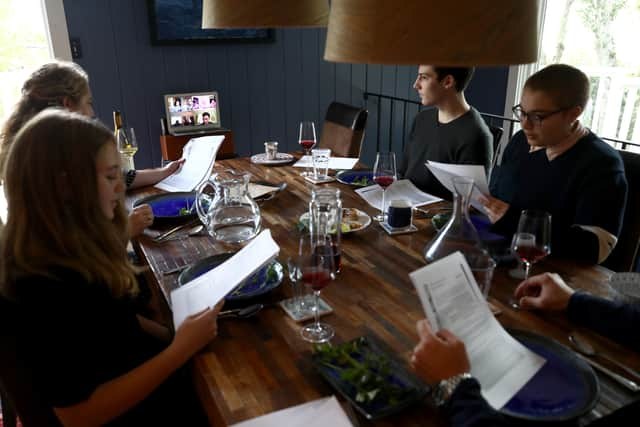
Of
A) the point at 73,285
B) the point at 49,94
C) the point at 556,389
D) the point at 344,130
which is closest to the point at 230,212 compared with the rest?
the point at 73,285

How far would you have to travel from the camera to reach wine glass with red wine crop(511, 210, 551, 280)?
122 cm

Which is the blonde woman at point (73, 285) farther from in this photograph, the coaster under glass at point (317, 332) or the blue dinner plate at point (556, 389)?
the blue dinner plate at point (556, 389)

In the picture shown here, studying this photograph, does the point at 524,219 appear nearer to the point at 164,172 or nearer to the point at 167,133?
the point at 164,172

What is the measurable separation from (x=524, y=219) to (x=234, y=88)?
307 centimetres

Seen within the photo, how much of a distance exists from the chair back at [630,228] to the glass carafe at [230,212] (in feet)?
3.94

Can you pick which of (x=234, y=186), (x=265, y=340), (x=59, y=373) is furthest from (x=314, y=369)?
(x=234, y=186)

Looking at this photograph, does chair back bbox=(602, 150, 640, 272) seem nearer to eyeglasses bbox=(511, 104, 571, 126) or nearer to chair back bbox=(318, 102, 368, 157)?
eyeglasses bbox=(511, 104, 571, 126)

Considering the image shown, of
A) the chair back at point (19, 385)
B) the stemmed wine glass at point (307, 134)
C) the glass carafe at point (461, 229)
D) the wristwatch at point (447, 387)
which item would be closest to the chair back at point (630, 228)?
the glass carafe at point (461, 229)

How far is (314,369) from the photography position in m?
0.97

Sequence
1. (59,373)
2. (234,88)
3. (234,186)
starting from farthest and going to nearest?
(234,88) → (234,186) → (59,373)

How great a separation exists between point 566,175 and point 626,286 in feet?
1.89

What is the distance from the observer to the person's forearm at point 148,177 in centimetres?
213

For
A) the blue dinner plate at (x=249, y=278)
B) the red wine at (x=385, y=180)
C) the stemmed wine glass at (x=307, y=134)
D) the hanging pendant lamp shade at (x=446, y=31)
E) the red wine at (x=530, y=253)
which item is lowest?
the blue dinner plate at (x=249, y=278)

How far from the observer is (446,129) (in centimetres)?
235
